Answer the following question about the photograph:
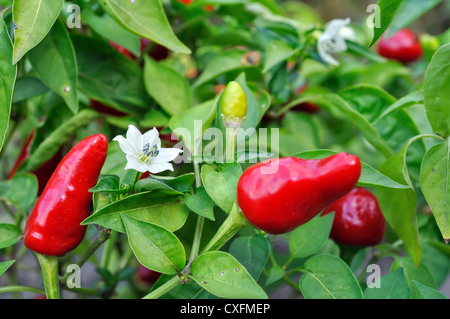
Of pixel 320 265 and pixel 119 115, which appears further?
pixel 119 115

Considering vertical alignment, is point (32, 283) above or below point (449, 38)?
below

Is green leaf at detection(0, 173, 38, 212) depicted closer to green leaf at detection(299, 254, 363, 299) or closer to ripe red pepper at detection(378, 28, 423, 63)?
green leaf at detection(299, 254, 363, 299)

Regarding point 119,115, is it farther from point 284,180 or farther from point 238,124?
point 284,180

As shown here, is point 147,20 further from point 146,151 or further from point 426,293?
point 426,293

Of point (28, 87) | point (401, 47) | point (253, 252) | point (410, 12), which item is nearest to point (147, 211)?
point (253, 252)

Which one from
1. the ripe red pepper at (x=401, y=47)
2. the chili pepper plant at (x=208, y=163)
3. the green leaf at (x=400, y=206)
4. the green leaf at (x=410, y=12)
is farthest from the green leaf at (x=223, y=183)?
the ripe red pepper at (x=401, y=47)
